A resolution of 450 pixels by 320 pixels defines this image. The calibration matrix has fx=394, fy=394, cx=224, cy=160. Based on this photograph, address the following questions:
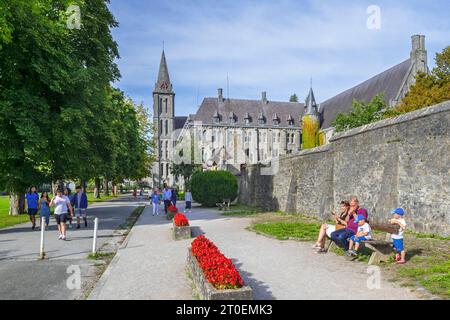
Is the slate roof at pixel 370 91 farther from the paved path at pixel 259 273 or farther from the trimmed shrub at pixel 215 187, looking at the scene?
the paved path at pixel 259 273

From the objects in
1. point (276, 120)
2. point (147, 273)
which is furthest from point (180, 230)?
point (276, 120)

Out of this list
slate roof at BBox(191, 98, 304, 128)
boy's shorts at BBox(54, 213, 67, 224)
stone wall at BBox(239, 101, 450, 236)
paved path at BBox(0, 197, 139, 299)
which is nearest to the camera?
paved path at BBox(0, 197, 139, 299)

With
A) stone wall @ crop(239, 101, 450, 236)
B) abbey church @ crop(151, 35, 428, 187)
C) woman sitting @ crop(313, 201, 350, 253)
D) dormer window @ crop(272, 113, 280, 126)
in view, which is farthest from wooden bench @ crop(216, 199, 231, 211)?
dormer window @ crop(272, 113, 280, 126)

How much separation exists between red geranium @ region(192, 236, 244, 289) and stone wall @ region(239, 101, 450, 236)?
7596 mm

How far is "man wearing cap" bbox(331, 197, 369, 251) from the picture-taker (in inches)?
392

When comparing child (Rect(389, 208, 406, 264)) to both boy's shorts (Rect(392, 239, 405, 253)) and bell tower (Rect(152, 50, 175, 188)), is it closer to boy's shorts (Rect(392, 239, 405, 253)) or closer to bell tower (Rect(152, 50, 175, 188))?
boy's shorts (Rect(392, 239, 405, 253))

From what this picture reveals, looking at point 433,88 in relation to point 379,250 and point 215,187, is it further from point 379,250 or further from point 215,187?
point 379,250

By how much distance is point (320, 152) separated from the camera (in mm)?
20484

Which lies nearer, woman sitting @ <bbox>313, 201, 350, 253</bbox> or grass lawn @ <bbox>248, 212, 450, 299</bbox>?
grass lawn @ <bbox>248, 212, 450, 299</bbox>

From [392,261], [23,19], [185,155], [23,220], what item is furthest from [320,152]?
[185,155]

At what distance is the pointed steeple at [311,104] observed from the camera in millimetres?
77188

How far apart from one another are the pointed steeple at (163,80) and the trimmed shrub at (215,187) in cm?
7189
